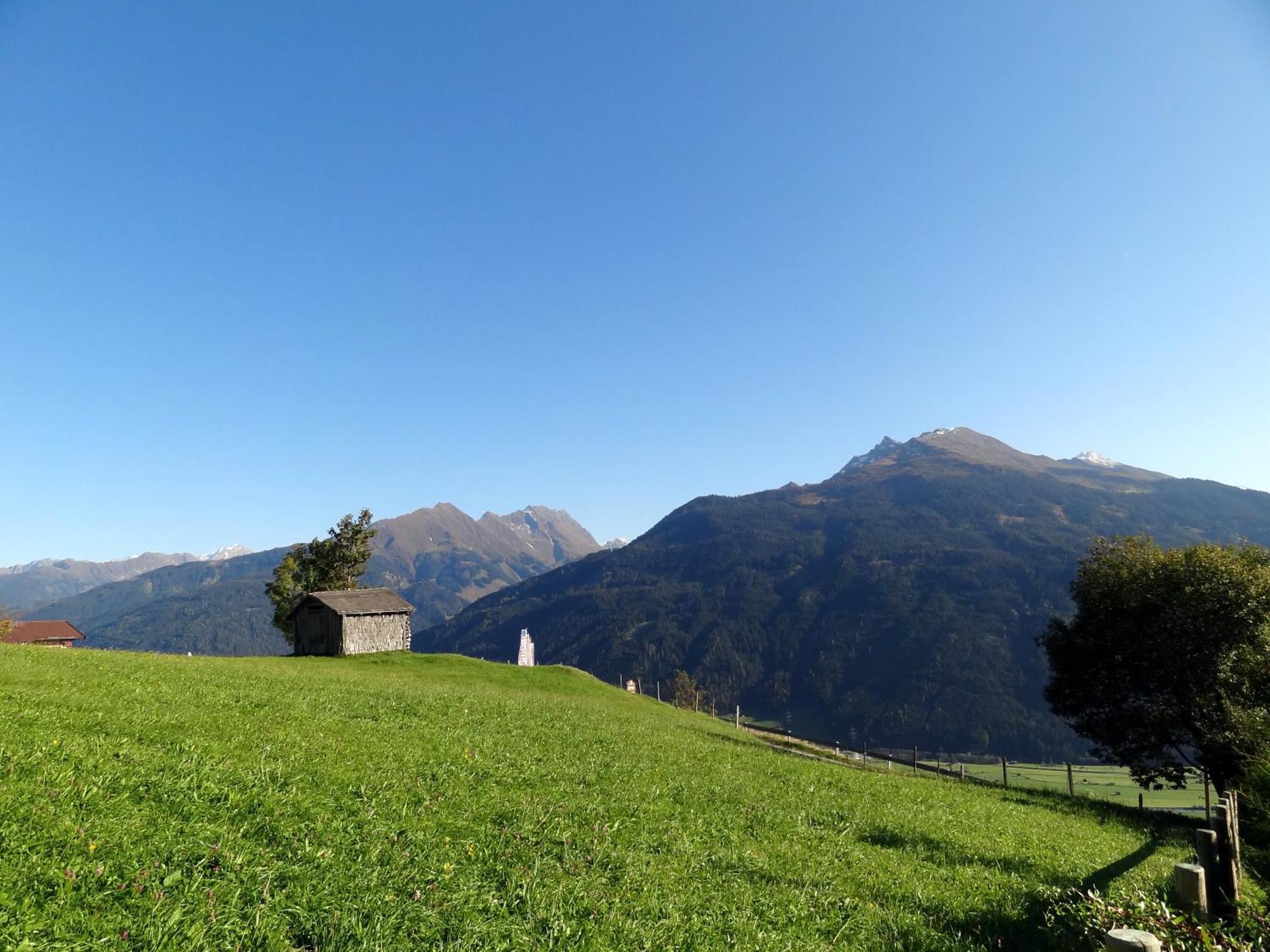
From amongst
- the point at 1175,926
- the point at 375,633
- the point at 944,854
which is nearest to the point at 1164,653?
the point at 944,854

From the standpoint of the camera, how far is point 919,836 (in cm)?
1520

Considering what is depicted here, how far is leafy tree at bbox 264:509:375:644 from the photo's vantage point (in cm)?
7550

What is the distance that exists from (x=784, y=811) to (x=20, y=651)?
32592 mm

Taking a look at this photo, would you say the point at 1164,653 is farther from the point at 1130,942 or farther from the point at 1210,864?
the point at 1130,942

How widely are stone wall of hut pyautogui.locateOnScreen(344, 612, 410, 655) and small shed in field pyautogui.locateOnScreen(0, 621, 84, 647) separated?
6528 centimetres

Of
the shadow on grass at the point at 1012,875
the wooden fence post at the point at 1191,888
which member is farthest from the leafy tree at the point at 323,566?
the wooden fence post at the point at 1191,888

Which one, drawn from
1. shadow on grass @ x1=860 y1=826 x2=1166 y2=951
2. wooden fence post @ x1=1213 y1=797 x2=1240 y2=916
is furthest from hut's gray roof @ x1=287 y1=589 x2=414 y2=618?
wooden fence post @ x1=1213 y1=797 x2=1240 y2=916

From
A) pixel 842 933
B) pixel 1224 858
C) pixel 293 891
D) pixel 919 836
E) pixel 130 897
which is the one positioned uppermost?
pixel 130 897

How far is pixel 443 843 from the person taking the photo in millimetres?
9312

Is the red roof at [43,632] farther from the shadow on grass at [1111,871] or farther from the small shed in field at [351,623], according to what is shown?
the shadow on grass at [1111,871]

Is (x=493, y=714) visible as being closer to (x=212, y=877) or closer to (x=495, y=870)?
(x=495, y=870)

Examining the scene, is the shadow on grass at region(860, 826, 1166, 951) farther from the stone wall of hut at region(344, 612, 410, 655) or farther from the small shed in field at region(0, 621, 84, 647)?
the small shed in field at region(0, 621, 84, 647)

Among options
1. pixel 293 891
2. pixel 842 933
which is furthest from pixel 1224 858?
pixel 293 891

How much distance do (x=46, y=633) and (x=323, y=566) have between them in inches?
2391
